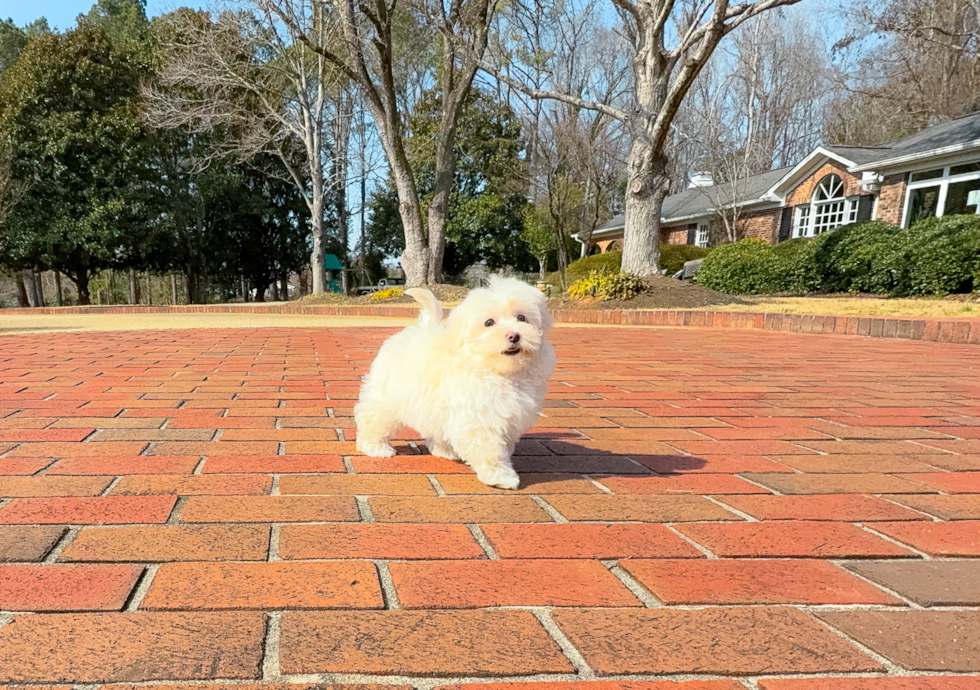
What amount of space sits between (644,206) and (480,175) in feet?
57.5

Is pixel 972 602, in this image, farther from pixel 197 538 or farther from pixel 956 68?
pixel 956 68

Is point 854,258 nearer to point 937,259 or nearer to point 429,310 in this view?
point 937,259

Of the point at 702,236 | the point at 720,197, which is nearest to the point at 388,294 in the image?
the point at 720,197

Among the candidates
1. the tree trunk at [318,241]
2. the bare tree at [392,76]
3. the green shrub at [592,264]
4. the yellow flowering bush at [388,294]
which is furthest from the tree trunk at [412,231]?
the green shrub at [592,264]

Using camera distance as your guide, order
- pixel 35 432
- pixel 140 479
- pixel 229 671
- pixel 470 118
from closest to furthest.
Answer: pixel 229 671 < pixel 140 479 < pixel 35 432 < pixel 470 118

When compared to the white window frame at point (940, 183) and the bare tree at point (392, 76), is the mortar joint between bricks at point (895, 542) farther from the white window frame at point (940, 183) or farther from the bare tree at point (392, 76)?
the white window frame at point (940, 183)

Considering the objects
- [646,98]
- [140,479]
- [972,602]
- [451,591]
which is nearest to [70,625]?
[451,591]

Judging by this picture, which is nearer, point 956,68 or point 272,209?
point 956,68

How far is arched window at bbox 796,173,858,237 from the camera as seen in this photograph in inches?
808

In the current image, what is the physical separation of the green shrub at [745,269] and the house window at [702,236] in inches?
400

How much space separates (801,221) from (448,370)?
24.0m

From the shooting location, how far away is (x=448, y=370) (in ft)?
7.31

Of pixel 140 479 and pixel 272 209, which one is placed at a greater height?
pixel 272 209

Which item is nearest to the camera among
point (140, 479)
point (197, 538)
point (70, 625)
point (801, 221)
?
point (70, 625)
